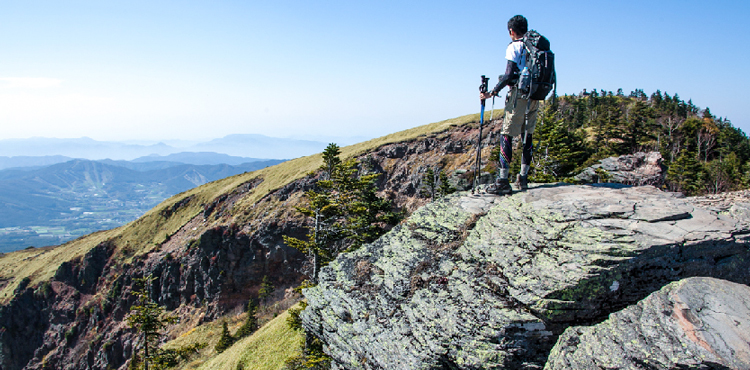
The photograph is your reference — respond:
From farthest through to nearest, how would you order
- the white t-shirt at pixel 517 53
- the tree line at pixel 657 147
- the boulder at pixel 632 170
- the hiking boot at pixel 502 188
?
the tree line at pixel 657 147
the boulder at pixel 632 170
the hiking boot at pixel 502 188
the white t-shirt at pixel 517 53

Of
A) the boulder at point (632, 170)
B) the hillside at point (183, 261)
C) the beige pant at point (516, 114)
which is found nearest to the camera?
the beige pant at point (516, 114)

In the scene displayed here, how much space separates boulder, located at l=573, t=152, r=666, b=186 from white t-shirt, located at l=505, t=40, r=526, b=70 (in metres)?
19.5

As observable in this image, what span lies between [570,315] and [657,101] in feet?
478

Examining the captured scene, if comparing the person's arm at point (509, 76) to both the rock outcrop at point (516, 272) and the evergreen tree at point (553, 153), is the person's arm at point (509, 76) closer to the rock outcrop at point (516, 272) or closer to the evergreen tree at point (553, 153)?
the rock outcrop at point (516, 272)

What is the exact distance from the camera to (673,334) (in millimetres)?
5609

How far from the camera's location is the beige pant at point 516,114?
955cm

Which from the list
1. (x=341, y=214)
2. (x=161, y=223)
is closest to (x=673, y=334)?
(x=341, y=214)

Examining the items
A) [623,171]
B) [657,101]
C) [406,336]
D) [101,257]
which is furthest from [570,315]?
[657,101]

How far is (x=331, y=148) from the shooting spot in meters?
Result: 25.6

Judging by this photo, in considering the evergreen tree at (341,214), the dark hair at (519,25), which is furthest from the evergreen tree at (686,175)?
the dark hair at (519,25)

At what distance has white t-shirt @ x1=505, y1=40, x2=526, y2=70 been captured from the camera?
9086mm

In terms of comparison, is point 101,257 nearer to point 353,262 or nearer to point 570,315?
point 353,262

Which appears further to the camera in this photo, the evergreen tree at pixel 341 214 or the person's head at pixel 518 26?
the evergreen tree at pixel 341 214

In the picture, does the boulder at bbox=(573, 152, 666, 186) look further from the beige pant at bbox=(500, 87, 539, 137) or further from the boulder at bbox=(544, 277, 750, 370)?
the boulder at bbox=(544, 277, 750, 370)
